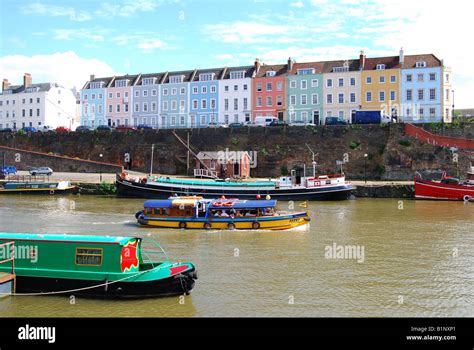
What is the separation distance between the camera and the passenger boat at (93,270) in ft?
60.0

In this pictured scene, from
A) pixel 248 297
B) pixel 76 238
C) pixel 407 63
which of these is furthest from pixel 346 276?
pixel 407 63

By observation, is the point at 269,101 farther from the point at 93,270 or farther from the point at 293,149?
the point at 93,270

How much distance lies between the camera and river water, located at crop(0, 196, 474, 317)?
1753 centimetres

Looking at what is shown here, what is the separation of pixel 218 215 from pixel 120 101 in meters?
56.4

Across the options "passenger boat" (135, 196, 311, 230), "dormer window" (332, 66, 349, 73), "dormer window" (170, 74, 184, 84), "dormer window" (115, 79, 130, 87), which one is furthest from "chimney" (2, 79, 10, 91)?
"passenger boat" (135, 196, 311, 230)

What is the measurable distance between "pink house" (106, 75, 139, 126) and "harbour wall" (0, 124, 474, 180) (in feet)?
39.8

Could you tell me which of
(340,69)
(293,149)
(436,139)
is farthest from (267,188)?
(340,69)

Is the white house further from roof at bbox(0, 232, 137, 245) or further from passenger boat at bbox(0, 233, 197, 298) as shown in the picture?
passenger boat at bbox(0, 233, 197, 298)

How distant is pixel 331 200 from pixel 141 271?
31.6 metres

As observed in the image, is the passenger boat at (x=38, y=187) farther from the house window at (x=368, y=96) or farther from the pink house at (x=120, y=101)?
the house window at (x=368, y=96)

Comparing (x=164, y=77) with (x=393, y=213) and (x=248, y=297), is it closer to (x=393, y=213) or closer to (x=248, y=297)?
(x=393, y=213)

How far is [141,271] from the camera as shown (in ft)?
61.6

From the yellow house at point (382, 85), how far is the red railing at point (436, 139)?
10468mm
